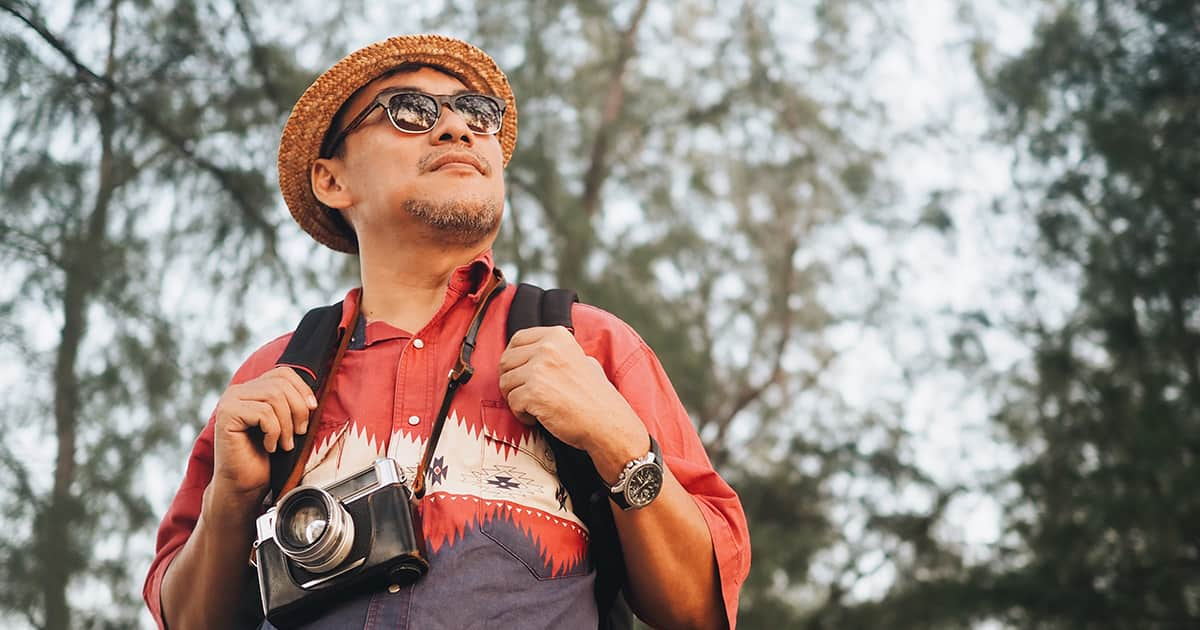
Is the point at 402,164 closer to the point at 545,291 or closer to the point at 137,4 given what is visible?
the point at 545,291

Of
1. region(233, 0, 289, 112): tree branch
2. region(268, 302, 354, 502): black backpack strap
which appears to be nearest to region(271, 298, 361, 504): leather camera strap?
region(268, 302, 354, 502): black backpack strap

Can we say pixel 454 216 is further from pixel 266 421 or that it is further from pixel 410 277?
pixel 266 421

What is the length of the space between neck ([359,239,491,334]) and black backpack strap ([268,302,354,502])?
68 millimetres

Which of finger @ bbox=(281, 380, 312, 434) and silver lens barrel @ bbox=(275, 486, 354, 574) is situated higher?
finger @ bbox=(281, 380, 312, 434)

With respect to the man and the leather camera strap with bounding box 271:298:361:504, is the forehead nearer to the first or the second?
the man

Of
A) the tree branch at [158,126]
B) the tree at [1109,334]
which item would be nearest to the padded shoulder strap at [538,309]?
the tree branch at [158,126]

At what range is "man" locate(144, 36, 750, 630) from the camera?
5.12ft

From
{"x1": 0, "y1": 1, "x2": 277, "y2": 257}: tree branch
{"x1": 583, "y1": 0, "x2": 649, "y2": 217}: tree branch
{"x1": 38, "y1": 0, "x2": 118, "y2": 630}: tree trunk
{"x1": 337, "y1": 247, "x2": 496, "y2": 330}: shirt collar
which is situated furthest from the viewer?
{"x1": 583, "y1": 0, "x2": 649, "y2": 217}: tree branch

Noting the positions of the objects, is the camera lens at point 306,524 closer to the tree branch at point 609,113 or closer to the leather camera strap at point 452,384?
the leather camera strap at point 452,384

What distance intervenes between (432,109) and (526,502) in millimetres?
750

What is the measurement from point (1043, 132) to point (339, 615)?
22.0ft

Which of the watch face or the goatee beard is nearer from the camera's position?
the watch face

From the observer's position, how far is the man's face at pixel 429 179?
1.95m

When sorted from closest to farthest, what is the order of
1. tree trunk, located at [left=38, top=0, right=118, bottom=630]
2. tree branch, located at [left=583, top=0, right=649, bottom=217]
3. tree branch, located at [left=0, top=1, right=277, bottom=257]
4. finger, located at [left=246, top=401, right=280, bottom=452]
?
finger, located at [left=246, top=401, right=280, bottom=452] < tree branch, located at [left=0, top=1, right=277, bottom=257] < tree trunk, located at [left=38, top=0, right=118, bottom=630] < tree branch, located at [left=583, top=0, right=649, bottom=217]
